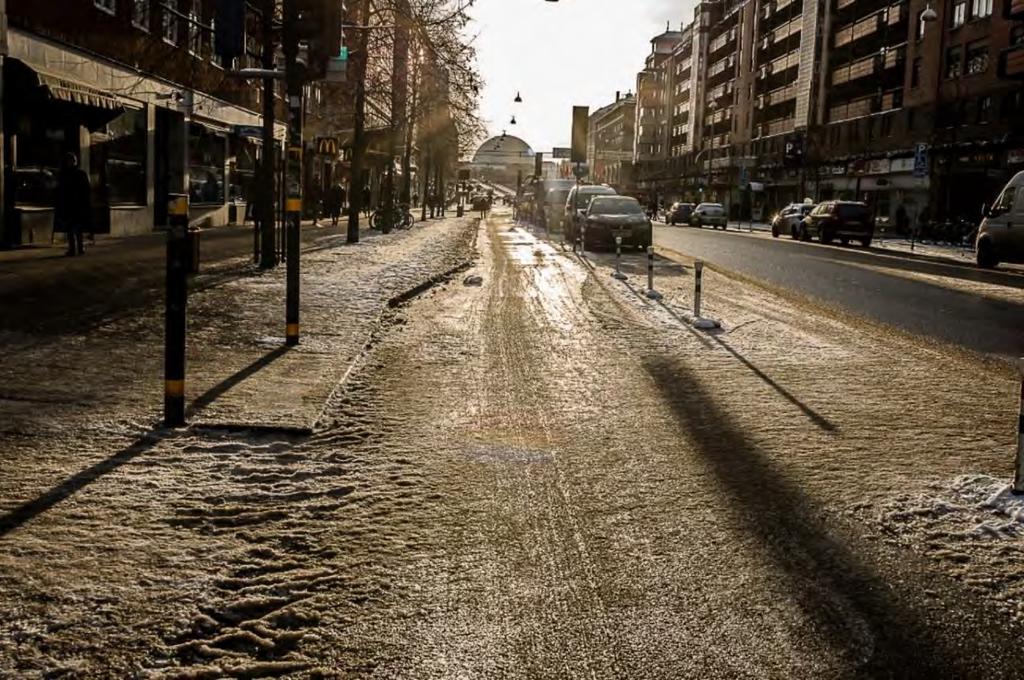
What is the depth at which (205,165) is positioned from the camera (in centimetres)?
3105

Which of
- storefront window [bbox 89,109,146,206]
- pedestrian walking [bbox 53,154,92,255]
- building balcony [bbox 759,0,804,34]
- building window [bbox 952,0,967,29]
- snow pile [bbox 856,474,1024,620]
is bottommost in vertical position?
snow pile [bbox 856,474,1024,620]

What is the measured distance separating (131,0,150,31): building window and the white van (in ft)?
66.1

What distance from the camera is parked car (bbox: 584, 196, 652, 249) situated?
2758cm

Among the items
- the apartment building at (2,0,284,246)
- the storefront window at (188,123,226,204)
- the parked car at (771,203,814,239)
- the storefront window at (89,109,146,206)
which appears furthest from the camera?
the parked car at (771,203,814,239)

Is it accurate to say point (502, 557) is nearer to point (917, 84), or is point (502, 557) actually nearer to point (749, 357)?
point (749, 357)

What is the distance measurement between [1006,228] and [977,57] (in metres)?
27.5

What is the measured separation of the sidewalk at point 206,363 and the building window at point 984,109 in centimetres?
3866

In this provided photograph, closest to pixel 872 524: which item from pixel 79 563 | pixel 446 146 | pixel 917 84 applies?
pixel 79 563

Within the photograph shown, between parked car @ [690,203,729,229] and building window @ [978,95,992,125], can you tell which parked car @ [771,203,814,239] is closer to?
building window @ [978,95,992,125]

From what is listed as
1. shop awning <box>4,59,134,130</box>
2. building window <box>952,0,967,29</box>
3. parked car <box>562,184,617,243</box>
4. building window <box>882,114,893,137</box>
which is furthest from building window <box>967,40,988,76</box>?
shop awning <box>4,59,134,130</box>

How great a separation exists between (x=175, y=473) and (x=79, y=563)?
1.33m

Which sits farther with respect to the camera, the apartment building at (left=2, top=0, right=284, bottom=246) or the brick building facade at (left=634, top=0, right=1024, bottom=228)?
the brick building facade at (left=634, top=0, right=1024, bottom=228)

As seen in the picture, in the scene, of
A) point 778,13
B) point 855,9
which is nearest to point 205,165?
point 855,9

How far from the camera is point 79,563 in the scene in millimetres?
3775
